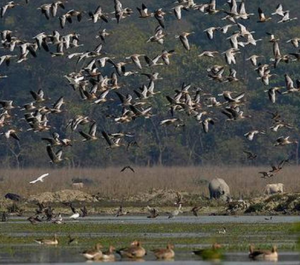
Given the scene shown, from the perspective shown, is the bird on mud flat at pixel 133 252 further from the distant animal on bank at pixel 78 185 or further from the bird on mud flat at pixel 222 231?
the distant animal on bank at pixel 78 185

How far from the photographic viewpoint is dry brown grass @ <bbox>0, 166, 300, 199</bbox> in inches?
2328

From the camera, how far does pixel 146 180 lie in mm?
64250

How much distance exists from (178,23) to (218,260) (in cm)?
8756

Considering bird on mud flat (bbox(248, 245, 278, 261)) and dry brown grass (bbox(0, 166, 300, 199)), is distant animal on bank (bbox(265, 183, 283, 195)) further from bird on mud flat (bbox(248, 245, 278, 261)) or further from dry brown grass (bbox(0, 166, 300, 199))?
bird on mud flat (bbox(248, 245, 278, 261))

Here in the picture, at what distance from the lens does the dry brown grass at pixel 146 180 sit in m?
59.1

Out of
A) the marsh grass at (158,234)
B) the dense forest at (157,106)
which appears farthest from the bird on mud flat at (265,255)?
the dense forest at (157,106)

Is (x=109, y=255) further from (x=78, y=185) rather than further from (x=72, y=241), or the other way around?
(x=78, y=185)

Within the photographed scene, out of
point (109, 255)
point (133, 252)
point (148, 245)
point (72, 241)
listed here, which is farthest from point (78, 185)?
point (133, 252)

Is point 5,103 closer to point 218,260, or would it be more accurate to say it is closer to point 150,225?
point 150,225

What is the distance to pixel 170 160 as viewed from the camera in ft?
287

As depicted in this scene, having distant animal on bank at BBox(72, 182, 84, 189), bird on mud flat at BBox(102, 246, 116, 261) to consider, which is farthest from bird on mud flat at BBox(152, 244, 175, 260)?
distant animal on bank at BBox(72, 182, 84, 189)

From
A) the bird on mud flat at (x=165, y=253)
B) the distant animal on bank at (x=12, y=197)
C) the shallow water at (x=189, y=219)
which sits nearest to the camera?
the bird on mud flat at (x=165, y=253)

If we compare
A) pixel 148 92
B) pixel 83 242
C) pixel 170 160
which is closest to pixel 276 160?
pixel 170 160

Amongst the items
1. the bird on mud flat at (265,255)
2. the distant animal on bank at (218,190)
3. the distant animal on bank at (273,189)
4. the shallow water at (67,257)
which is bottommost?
the distant animal on bank at (218,190)
